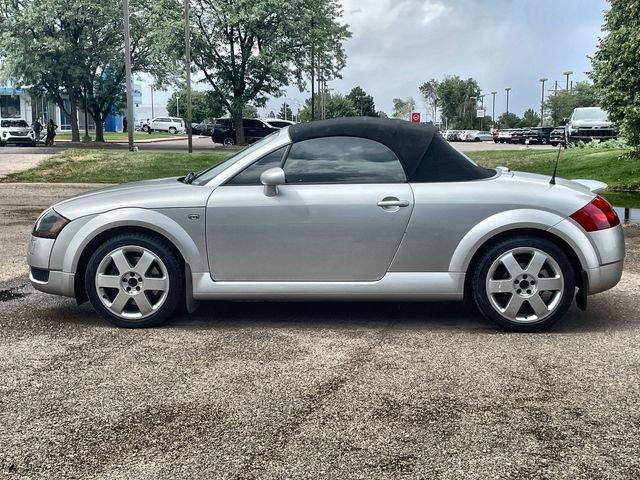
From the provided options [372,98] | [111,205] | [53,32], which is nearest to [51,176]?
[111,205]

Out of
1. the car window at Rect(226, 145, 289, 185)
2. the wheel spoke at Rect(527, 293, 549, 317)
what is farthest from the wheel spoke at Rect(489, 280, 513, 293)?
the car window at Rect(226, 145, 289, 185)

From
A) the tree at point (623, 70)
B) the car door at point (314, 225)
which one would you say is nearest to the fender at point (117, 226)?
the car door at point (314, 225)

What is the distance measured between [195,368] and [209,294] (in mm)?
923

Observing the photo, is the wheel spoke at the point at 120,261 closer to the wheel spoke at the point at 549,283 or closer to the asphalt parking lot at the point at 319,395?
the asphalt parking lot at the point at 319,395

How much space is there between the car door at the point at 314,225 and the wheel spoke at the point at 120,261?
1.99 ft

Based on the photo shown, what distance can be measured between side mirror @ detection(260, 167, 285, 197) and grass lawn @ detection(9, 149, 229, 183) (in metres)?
15.7

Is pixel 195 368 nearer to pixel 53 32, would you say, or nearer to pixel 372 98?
pixel 53 32

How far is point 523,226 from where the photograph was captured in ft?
16.7

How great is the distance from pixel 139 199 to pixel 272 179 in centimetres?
102

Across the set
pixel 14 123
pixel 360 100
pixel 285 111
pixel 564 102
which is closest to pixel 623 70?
pixel 14 123

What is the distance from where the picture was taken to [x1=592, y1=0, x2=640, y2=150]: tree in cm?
1852

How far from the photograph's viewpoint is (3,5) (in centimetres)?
4159

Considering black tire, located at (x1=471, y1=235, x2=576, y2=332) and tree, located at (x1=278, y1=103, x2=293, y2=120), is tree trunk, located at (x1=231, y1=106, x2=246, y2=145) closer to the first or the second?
black tire, located at (x1=471, y1=235, x2=576, y2=332)

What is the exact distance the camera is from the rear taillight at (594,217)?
16.9 feet
